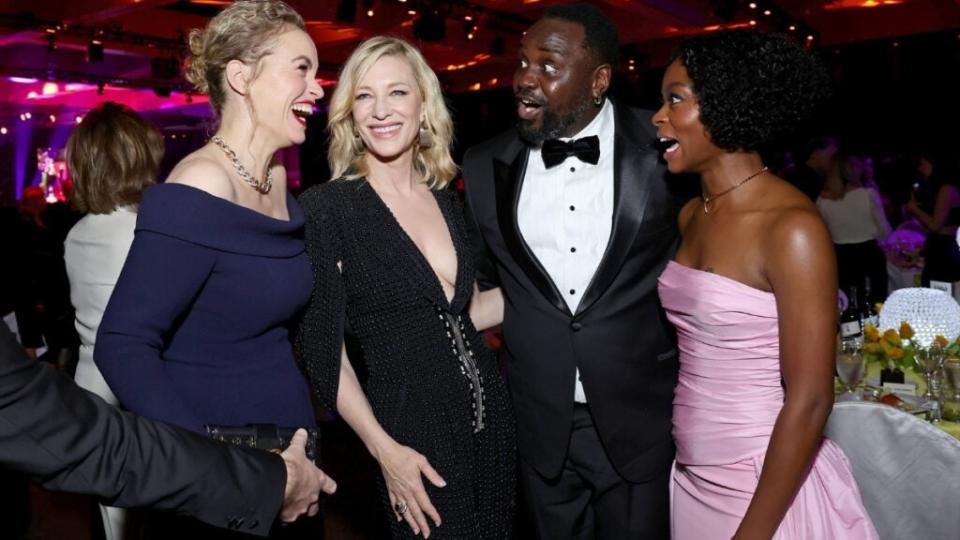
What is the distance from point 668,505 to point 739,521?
1.19ft

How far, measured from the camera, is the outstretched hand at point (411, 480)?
6.93ft

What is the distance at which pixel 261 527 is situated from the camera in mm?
1385

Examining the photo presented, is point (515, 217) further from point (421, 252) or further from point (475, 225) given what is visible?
point (421, 252)

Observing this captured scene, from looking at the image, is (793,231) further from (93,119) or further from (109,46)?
(109,46)

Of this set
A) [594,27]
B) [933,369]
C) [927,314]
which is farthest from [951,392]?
[594,27]

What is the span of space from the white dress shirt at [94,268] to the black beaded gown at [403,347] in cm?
102

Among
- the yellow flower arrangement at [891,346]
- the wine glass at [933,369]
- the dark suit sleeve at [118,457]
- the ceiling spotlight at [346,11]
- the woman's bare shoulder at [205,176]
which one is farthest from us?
the ceiling spotlight at [346,11]

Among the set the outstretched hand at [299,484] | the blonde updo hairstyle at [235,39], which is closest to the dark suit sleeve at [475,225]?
the blonde updo hairstyle at [235,39]

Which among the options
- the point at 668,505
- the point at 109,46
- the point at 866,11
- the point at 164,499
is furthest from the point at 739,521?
the point at 109,46

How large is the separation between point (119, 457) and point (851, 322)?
2.73 meters

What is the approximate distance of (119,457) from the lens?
1.20 m

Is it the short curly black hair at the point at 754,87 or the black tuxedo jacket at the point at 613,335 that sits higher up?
the short curly black hair at the point at 754,87

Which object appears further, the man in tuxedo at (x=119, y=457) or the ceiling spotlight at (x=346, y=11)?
the ceiling spotlight at (x=346, y=11)

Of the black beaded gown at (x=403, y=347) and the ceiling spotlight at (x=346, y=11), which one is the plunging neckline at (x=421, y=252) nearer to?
the black beaded gown at (x=403, y=347)
